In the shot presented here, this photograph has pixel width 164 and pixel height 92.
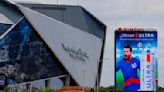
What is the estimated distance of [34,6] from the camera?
12456 cm

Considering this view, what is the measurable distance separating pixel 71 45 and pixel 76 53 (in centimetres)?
200

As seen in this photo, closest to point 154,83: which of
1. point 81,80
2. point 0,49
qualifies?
point 0,49

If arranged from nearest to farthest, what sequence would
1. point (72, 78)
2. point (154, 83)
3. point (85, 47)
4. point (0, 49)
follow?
point (154, 83)
point (0, 49)
point (72, 78)
point (85, 47)

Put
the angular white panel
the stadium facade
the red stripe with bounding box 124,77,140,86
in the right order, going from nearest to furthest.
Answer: the red stripe with bounding box 124,77,140,86
the stadium facade
the angular white panel

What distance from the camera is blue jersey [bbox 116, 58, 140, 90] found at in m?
67.5

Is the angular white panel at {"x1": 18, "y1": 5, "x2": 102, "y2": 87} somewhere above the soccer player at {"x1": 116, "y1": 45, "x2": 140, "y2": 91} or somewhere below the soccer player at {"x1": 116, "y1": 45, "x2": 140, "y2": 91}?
above

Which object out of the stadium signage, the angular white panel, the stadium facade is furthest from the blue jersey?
the stadium signage

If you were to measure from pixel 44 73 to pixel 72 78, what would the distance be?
8.46 meters

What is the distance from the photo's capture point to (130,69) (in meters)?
67.7

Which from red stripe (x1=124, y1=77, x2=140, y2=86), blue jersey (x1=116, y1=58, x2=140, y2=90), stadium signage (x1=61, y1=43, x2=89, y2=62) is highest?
stadium signage (x1=61, y1=43, x2=89, y2=62)

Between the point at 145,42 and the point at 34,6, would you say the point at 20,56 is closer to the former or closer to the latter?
the point at 34,6
